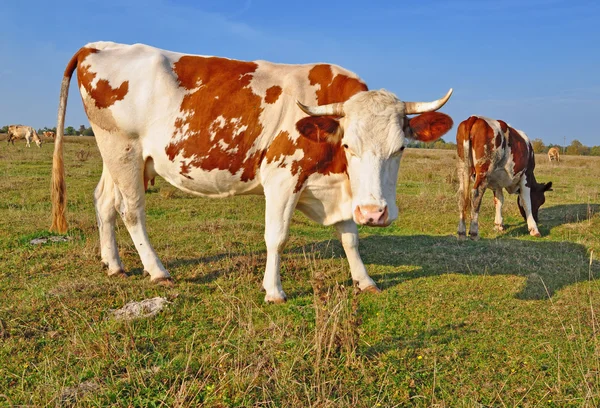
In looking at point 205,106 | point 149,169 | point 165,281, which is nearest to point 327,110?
point 205,106

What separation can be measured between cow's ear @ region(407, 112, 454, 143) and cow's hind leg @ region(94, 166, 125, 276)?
12.7ft

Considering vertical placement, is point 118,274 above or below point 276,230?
below

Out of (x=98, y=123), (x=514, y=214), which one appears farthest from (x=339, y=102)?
(x=514, y=214)

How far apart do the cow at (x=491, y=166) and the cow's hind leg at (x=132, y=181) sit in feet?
19.5

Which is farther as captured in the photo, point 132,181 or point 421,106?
point 132,181

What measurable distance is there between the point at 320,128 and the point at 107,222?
324 centimetres

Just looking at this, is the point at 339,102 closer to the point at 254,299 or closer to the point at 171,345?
the point at 254,299

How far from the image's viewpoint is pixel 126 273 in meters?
6.33

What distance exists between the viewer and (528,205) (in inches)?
425

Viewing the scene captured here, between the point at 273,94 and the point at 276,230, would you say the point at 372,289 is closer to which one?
the point at 276,230

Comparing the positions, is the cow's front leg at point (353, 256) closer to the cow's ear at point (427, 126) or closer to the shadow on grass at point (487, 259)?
the shadow on grass at point (487, 259)

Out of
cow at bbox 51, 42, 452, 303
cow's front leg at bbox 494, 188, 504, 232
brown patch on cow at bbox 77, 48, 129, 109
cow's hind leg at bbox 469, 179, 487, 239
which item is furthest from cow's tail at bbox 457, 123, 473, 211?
brown patch on cow at bbox 77, 48, 129, 109

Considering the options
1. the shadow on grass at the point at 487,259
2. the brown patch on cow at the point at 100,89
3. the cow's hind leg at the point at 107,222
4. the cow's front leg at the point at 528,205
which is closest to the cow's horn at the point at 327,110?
the shadow on grass at the point at 487,259

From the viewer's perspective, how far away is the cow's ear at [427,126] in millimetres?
5238
